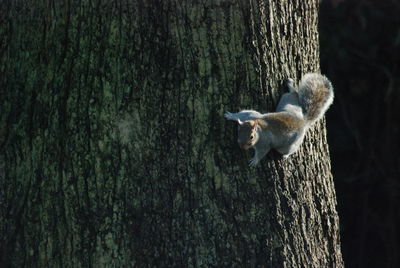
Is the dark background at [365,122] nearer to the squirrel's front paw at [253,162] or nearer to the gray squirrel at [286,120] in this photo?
the gray squirrel at [286,120]

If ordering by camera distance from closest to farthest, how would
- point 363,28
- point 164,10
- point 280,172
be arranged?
1. point 164,10
2. point 280,172
3. point 363,28

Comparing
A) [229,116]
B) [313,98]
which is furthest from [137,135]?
[313,98]

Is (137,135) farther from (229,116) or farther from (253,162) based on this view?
(253,162)

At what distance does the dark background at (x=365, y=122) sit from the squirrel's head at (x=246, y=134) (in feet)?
9.64

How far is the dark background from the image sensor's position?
5.50 m

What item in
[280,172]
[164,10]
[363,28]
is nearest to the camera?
[164,10]

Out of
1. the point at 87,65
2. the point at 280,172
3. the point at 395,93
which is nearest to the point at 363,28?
the point at 395,93

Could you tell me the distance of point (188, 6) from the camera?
266 centimetres

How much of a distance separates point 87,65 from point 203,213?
681mm

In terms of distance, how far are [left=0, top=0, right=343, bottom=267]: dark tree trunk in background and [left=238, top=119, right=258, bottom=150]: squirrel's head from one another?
0.05 meters

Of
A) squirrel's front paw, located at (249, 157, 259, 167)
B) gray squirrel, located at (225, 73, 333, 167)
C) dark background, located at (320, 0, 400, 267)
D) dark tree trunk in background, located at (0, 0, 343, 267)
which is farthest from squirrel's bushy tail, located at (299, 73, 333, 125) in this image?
dark background, located at (320, 0, 400, 267)

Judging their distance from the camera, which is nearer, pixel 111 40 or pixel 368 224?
→ pixel 111 40

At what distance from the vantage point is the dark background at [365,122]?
5.50m

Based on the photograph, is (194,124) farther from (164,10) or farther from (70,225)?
(70,225)
